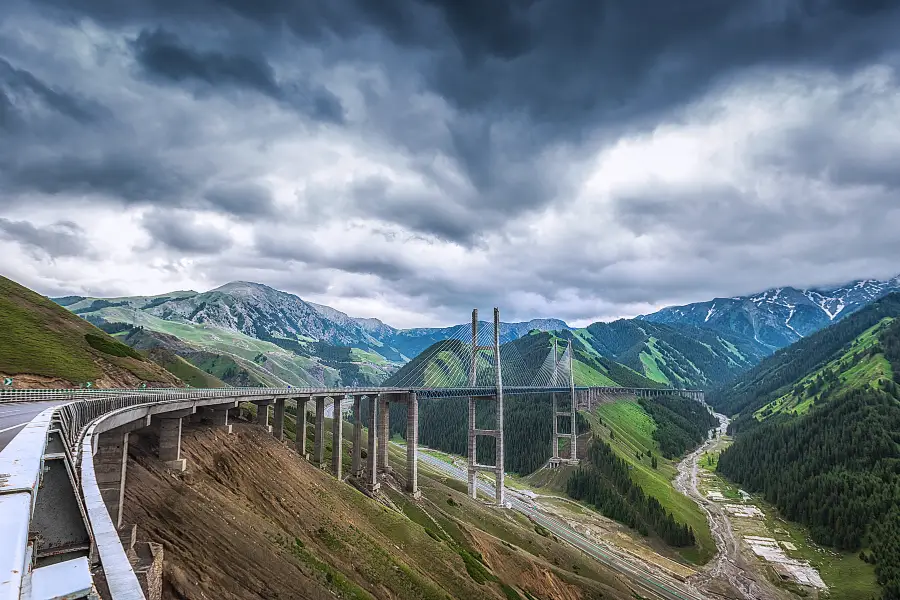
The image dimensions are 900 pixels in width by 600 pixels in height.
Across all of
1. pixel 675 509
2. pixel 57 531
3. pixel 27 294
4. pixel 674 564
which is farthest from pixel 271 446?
pixel 675 509

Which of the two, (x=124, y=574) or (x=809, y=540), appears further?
(x=809, y=540)

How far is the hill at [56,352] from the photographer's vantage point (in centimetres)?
7100

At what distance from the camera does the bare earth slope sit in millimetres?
37844

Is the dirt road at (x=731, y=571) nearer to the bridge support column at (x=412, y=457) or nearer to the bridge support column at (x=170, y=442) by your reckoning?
the bridge support column at (x=412, y=457)

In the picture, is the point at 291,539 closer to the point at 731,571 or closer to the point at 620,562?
the point at 620,562

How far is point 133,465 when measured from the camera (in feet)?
143

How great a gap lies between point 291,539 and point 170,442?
14586 millimetres

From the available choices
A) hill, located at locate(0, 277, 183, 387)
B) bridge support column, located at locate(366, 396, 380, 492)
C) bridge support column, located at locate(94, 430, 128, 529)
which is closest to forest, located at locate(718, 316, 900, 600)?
bridge support column, located at locate(366, 396, 380, 492)

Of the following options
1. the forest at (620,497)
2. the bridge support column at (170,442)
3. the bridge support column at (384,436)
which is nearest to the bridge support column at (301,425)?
the bridge support column at (384,436)

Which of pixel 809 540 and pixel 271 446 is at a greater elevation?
pixel 271 446

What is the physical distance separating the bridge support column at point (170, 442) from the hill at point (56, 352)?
31432mm

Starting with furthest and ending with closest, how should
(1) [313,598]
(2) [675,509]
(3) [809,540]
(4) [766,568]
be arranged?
(2) [675,509] → (3) [809,540] → (4) [766,568] → (1) [313,598]

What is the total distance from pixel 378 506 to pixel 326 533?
19.4 metres

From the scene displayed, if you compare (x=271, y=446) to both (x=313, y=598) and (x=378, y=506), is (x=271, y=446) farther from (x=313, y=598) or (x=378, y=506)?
(x=313, y=598)
